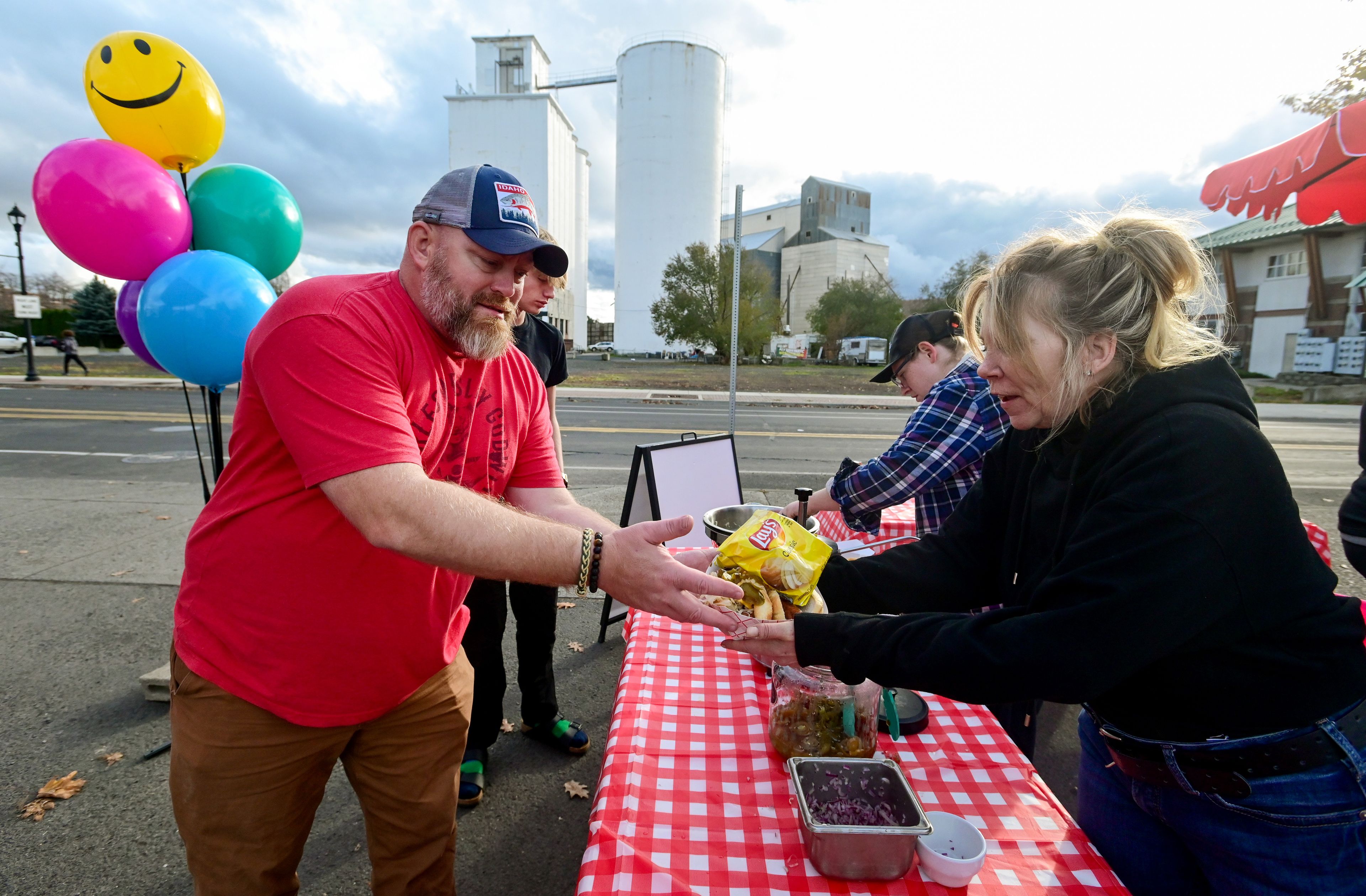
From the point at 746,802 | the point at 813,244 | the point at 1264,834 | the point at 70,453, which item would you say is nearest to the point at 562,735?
the point at 746,802

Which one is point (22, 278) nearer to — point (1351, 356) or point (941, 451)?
point (941, 451)

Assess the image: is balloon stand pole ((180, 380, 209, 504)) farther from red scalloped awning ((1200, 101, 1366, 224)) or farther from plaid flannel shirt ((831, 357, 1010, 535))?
red scalloped awning ((1200, 101, 1366, 224))

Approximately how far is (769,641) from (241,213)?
3.42m

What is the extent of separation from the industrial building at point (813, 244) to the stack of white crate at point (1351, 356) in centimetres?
5914

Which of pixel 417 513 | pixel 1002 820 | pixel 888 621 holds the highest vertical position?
pixel 417 513

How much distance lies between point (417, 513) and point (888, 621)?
110cm

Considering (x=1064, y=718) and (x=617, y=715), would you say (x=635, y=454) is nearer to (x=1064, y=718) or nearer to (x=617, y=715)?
(x=617, y=715)

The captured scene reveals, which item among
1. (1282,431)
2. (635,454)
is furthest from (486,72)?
(635,454)

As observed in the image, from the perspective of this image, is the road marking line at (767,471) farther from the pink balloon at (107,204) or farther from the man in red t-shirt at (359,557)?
the man in red t-shirt at (359,557)

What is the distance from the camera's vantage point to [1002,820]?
1643 mm

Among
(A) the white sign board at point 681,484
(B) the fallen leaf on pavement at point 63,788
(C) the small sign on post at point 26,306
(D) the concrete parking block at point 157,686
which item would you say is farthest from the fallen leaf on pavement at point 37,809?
(C) the small sign on post at point 26,306

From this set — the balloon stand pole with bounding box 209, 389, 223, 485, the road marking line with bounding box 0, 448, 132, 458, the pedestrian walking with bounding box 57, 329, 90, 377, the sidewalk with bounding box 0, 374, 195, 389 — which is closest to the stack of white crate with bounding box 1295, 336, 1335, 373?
the balloon stand pole with bounding box 209, 389, 223, 485

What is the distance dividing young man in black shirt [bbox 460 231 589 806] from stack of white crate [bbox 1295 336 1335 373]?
34629mm

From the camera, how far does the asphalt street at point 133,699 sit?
2.60 m
